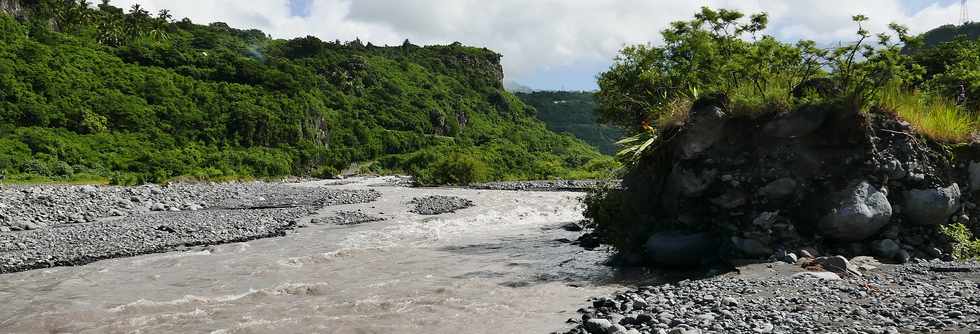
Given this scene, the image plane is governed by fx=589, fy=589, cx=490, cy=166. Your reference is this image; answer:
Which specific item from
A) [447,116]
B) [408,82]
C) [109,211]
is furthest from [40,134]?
[408,82]

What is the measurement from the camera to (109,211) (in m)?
24.8

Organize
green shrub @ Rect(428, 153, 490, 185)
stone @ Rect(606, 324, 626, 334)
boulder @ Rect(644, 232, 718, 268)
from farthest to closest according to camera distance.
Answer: green shrub @ Rect(428, 153, 490, 185) → boulder @ Rect(644, 232, 718, 268) → stone @ Rect(606, 324, 626, 334)

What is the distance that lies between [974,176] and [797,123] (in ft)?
11.9

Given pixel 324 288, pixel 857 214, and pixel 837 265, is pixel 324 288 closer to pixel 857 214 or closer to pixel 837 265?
pixel 837 265

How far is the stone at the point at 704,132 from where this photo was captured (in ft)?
40.9

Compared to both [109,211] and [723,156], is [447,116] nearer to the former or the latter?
[109,211]

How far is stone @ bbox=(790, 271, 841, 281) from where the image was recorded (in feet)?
30.8

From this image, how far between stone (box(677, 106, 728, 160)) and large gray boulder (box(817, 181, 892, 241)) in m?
2.54

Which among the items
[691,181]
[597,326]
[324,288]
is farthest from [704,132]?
[324,288]

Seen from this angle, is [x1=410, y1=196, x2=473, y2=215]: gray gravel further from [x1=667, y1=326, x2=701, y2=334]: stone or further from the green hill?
the green hill

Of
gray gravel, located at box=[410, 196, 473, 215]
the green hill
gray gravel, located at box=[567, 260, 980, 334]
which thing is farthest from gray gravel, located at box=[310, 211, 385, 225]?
the green hill

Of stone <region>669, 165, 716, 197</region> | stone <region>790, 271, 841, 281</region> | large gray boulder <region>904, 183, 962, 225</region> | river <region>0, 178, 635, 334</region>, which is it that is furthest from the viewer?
stone <region>669, 165, 716, 197</region>

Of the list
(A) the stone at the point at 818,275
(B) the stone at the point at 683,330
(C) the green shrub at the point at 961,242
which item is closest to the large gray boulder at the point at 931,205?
(C) the green shrub at the point at 961,242

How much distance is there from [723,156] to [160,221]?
792 inches
